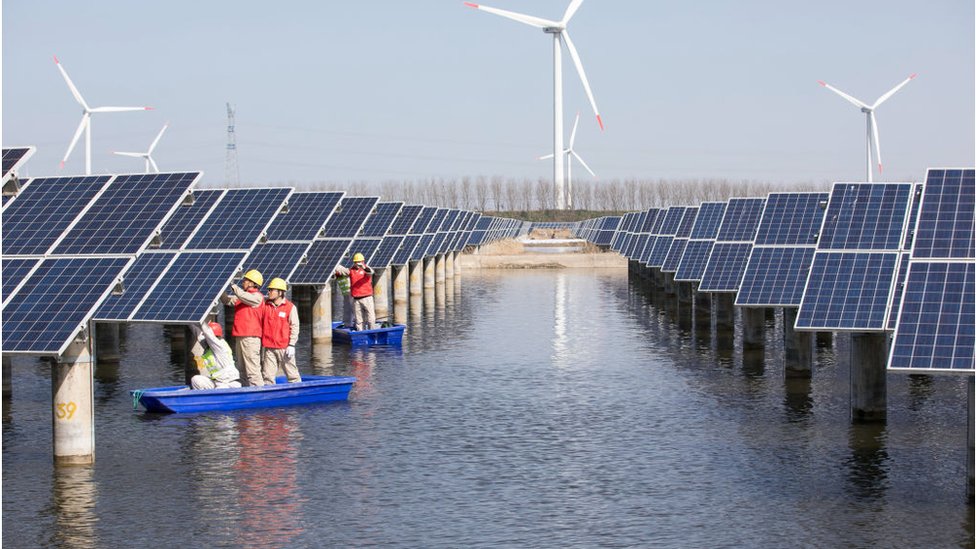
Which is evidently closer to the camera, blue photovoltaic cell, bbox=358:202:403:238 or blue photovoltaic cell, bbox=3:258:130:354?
blue photovoltaic cell, bbox=3:258:130:354

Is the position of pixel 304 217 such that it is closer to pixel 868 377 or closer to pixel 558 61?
pixel 868 377

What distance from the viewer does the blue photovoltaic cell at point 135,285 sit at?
29.0 m

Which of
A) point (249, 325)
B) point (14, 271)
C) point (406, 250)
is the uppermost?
point (14, 271)

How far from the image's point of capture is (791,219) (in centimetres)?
3956

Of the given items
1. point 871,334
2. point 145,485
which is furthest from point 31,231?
point 871,334

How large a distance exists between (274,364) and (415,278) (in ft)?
151

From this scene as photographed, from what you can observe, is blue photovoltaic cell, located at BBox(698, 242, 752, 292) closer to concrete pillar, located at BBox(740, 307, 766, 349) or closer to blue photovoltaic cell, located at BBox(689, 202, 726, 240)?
concrete pillar, located at BBox(740, 307, 766, 349)

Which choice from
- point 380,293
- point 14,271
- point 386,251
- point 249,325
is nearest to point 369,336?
point 380,293

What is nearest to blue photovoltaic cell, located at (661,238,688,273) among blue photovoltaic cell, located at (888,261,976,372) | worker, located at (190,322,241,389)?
worker, located at (190,322,241,389)

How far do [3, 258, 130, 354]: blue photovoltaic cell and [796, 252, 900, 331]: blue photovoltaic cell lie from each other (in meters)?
13.5

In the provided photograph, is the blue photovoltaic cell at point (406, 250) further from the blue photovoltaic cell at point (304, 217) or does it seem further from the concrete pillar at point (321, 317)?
the concrete pillar at point (321, 317)

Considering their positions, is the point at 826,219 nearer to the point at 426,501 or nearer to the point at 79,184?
the point at 426,501

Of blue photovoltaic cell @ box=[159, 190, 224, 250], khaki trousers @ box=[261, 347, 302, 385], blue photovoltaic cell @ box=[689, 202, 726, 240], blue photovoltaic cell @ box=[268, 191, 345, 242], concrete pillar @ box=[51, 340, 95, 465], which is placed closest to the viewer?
concrete pillar @ box=[51, 340, 95, 465]

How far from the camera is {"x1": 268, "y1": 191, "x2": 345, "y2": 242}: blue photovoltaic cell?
152 feet
